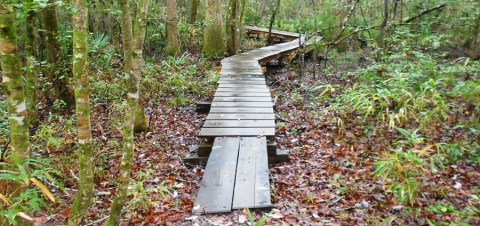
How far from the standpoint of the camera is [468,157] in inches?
206

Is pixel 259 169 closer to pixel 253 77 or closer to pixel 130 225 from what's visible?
pixel 130 225

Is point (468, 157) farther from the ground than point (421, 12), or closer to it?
closer to it

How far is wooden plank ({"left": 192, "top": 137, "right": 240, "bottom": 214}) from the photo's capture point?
391cm

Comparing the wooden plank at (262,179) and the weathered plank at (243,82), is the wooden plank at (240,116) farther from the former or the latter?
the weathered plank at (243,82)

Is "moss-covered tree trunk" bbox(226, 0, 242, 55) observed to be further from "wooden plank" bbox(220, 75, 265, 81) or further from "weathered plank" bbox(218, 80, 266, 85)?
"weathered plank" bbox(218, 80, 266, 85)

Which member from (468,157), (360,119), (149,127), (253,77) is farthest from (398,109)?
(149,127)

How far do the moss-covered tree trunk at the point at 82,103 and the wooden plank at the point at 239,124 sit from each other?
9.28ft

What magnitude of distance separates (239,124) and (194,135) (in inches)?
51.6

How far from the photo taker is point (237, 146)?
549cm

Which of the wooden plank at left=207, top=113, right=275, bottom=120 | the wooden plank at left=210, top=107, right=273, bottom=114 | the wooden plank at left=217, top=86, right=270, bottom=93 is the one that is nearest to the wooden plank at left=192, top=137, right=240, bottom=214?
the wooden plank at left=207, top=113, right=275, bottom=120

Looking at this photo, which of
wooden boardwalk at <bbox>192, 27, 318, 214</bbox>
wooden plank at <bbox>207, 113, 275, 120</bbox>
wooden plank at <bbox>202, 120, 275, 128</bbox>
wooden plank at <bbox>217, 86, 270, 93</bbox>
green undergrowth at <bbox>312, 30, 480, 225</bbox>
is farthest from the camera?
wooden plank at <bbox>217, 86, 270, 93</bbox>

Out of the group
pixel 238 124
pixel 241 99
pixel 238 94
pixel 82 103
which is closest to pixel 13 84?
pixel 82 103

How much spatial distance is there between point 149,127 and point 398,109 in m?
4.93

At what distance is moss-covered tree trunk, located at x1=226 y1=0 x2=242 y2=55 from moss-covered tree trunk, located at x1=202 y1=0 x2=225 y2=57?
38 centimetres
